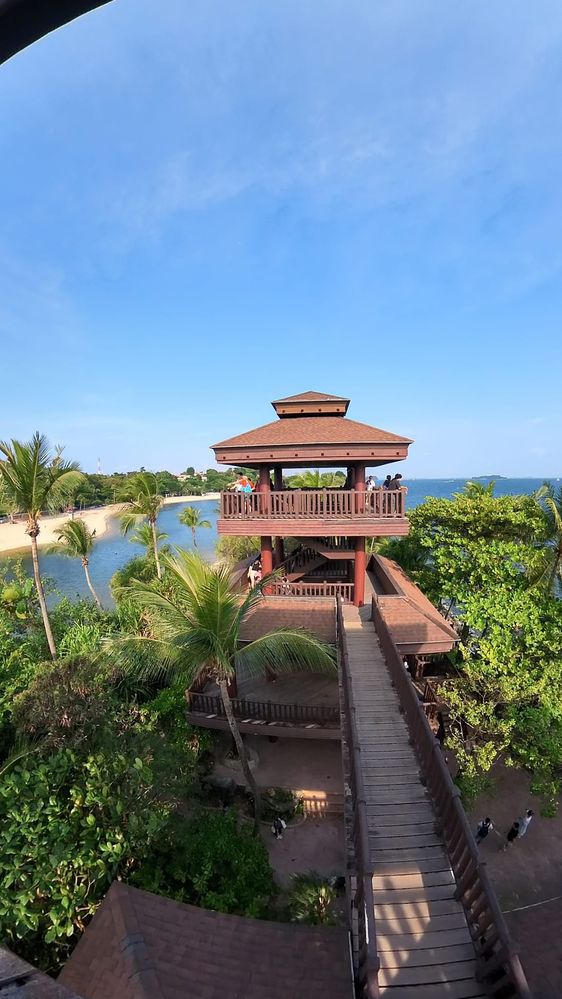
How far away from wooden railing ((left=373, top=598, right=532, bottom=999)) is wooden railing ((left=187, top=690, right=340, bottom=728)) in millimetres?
4646

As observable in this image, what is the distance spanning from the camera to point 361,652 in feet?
35.2

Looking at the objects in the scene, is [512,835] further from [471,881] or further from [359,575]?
[471,881]

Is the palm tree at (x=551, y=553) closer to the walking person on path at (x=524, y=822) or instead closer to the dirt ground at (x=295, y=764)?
the walking person on path at (x=524, y=822)

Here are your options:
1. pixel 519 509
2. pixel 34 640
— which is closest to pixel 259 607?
pixel 34 640

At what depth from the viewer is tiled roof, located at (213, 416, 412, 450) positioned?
1224 centimetres

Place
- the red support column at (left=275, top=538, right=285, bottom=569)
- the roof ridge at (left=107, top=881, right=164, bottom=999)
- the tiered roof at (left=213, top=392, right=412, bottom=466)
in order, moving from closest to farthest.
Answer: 1. the roof ridge at (left=107, top=881, right=164, bottom=999)
2. the tiered roof at (left=213, top=392, right=412, bottom=466)
3. the red support column at (left=275, top=538, right=285, bottom=569)

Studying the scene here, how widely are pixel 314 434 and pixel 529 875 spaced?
545 inches

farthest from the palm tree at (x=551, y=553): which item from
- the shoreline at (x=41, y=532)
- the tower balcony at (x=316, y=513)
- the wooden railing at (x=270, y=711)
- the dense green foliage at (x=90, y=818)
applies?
the shoreline at (x=41, y=532)

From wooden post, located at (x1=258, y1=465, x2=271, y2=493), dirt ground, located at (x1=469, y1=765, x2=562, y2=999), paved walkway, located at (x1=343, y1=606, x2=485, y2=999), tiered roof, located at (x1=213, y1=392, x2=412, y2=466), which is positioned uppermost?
tiered roof, located at (x1=213, y1=392, x2=412, y2=466)

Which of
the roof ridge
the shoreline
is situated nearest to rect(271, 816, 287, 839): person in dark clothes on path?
the roof ridge

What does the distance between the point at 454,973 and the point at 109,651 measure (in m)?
8.42

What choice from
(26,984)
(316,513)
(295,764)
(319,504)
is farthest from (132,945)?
(319,504)

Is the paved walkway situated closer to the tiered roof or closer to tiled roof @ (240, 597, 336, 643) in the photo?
tiled roof @ (240, 597, 336, 643)

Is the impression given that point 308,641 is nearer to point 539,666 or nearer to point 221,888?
point 221,888
